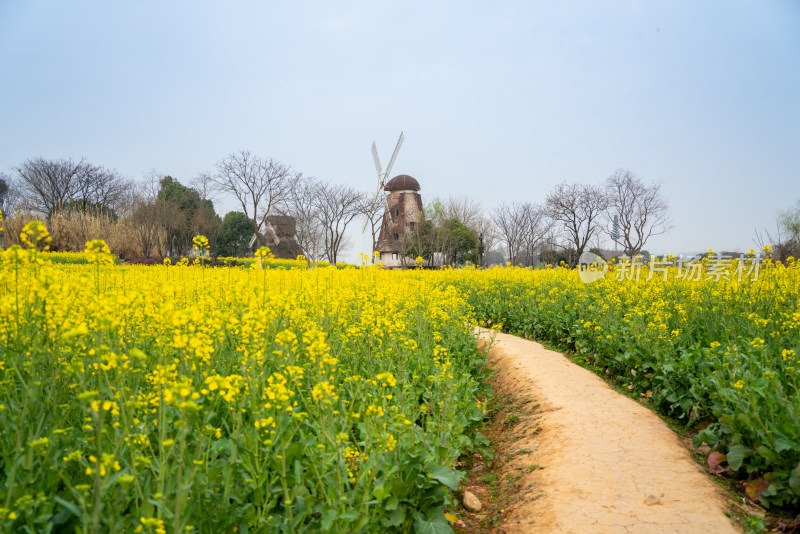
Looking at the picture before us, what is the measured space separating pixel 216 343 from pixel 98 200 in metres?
54.8

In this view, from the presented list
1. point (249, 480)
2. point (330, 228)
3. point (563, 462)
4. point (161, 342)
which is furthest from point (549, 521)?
point (330, 228)

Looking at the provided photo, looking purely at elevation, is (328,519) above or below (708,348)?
below

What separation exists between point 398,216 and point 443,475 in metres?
52.8

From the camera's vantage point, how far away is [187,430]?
285 centimetres

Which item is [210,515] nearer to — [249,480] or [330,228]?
[249,480]

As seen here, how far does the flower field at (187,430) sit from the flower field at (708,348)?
7.56ft

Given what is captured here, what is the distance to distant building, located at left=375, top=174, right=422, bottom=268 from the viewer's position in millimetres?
53375

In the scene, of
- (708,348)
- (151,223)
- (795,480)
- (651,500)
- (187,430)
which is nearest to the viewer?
(187,430)

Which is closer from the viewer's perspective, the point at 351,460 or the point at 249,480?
the point at 249,480

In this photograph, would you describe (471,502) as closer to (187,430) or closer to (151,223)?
(187,430)

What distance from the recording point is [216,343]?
3799 millimetres

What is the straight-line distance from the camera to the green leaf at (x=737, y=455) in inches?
153

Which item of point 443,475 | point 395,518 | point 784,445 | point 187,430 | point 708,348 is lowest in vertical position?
point 395,518

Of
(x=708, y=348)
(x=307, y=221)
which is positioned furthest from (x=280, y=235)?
(x=708, y=348)
